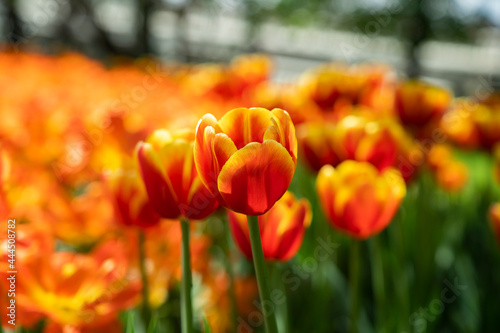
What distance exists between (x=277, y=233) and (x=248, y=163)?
10.8 inches

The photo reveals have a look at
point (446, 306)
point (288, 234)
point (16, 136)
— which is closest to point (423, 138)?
point (446, 306)

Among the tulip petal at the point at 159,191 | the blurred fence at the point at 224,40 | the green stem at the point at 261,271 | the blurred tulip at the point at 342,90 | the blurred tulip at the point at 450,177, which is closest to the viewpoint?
the green stem at the point at 261,271

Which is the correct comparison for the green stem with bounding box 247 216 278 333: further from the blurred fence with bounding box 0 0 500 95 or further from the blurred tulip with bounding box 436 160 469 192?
the blurred fence with bounding box 0 0 500 95

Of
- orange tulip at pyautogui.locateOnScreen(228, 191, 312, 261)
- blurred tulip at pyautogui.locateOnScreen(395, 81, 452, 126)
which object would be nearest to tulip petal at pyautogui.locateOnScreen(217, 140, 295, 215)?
orange tulip at pyautogui.locateOnScreen(228, 191, 312, 261)

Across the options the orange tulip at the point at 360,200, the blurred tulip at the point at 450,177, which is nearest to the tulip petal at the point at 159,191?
the orange tulip at the point at 360,200

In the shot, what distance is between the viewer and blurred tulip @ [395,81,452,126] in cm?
168

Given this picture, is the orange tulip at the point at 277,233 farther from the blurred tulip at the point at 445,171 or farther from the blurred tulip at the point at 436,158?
the blurred tulip at the point at 445,171

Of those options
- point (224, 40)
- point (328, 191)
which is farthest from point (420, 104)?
point (224, 40)

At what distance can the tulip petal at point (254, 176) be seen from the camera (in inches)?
23.5

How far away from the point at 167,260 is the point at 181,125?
0.31 m

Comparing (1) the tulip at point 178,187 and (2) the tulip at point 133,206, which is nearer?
(1) the tulip at point 178,187

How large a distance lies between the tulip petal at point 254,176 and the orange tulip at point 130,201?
28 centimetres

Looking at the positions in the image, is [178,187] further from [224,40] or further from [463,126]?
[224,40]

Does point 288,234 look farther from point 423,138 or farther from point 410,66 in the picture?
point 410,66
